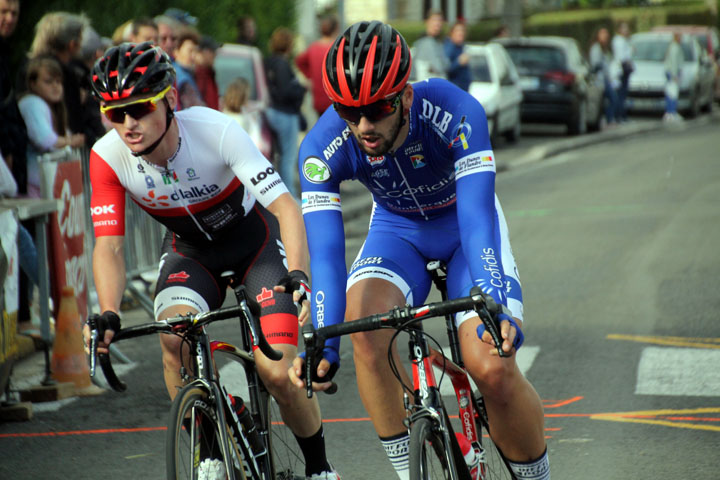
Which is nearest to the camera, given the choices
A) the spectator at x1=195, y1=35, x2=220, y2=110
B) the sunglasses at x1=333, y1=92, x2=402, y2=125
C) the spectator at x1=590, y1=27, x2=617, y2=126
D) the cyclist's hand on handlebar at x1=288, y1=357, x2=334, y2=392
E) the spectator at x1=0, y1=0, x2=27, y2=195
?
the cyclist's hand on handlebar at x1=288, y1=357, x2=334, y2=392

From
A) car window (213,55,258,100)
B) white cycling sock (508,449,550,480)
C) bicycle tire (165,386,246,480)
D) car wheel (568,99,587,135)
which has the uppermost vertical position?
car window (213,55,258,100)

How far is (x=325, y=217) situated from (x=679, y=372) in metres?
3.87

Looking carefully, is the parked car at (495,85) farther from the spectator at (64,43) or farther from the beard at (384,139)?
the beard at (384,139)

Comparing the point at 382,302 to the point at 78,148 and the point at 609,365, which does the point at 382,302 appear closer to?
the point at 609,365

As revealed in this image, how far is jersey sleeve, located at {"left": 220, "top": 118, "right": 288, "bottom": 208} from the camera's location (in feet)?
15.5

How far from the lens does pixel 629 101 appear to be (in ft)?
102

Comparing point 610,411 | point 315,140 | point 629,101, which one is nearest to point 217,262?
point 315,140

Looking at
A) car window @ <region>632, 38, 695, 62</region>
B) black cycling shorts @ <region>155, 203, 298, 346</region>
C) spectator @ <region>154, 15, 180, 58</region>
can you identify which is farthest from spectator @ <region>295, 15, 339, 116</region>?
car window @ <region>632, 38, 695, 62</region>

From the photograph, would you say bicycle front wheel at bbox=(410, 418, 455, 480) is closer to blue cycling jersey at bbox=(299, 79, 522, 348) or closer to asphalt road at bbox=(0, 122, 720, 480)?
blue cycling jersey at bbox=(299, 79, 522, 348)

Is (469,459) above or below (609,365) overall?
above

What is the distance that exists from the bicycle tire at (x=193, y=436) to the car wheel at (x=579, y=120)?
2139 centimetres

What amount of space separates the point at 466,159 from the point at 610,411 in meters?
2.79

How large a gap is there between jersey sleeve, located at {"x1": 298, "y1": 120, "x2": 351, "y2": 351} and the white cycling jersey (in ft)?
1.64

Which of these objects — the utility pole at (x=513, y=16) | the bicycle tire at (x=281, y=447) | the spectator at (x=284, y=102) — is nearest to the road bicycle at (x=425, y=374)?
the bicycle tire at (x=281, y=447)
